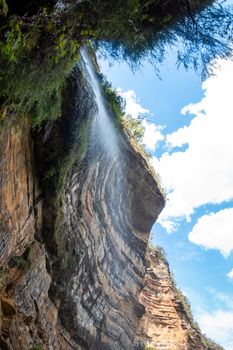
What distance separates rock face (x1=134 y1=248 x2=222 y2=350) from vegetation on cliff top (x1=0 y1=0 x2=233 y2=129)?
832 inches

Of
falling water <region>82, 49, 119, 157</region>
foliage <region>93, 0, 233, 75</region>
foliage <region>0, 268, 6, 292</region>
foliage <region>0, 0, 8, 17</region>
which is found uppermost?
falling water <region>82, 49, 119, 157</region>

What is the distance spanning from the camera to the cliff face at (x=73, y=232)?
32.5 feet

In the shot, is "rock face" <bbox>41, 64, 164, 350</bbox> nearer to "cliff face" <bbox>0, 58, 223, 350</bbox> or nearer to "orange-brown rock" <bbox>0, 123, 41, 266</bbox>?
"cliff face" <bbox>0, 58, 223, 350</bbox>

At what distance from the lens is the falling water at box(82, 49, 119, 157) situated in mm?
12297

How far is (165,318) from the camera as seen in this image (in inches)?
1094

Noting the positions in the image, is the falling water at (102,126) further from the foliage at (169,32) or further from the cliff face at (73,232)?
the foliage at (169,32)

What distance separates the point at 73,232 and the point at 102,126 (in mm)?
3259

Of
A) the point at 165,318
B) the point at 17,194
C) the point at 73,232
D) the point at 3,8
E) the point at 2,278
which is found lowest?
the point at 2,278

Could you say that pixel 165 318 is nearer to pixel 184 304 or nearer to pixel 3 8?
pixel 184 304

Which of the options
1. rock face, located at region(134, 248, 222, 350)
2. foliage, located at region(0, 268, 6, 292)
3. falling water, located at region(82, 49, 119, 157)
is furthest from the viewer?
rock face, located at region(134, 248, 222, 350)

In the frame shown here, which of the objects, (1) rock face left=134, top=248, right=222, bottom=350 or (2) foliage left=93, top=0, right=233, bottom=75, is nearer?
(2) foliage left=93, top=0, right=233, bottom=75

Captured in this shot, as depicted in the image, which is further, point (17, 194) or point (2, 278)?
point (17, 194)

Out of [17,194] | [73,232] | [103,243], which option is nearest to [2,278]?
[17,194]

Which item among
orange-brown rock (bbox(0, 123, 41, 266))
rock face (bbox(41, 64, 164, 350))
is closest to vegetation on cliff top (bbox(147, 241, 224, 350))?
rock face (bbox(41, 64, 164, 350))
